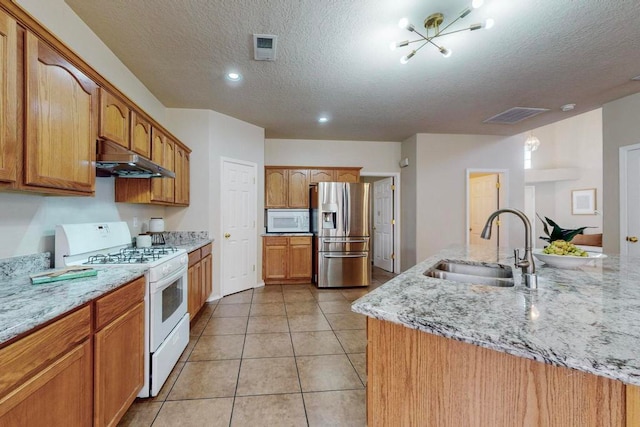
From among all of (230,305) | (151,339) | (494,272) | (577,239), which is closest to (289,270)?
(230,305)

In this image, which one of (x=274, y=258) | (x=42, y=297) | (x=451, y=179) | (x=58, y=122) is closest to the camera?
(x=42, y=297)

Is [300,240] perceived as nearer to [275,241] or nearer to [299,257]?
[299,257]

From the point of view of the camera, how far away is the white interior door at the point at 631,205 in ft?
10.5

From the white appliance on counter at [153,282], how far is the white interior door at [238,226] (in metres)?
1.55

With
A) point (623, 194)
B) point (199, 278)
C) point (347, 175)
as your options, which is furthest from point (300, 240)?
point (623, 194)

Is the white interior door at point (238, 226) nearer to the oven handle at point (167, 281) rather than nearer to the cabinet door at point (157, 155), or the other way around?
the cabinet door at point (157, 155)

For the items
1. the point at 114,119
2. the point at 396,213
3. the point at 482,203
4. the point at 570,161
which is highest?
the point at 570,161

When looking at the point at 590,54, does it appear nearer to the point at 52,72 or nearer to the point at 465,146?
the point at 465,146

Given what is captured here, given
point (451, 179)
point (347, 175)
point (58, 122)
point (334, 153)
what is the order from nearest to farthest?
1. point (58, 122)
2. point (451, 179)
3. point (347, 175)
4. point (334, 153)

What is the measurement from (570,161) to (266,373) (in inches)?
406

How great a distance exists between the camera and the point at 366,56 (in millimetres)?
2449

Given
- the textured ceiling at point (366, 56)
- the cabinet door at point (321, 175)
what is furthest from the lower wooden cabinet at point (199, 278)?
the cabinet door at point (321, 175)

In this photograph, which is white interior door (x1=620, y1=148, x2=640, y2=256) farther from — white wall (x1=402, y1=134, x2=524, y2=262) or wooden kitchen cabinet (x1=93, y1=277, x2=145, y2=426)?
wooden kitchen cabinet (x1=93, y1=277, x2=145, y2=426)

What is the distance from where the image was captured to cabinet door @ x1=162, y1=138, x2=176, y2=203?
289 centimetres
